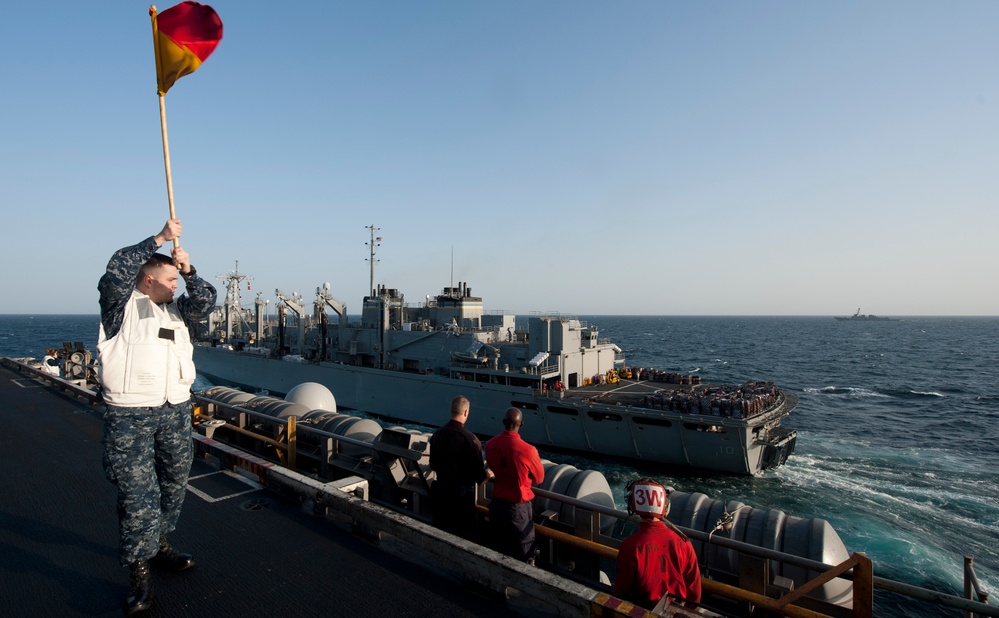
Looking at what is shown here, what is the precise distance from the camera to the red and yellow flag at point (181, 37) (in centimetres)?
404

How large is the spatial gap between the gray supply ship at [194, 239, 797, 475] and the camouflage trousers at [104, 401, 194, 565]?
19192 mm

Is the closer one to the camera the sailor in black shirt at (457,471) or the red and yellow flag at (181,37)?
the red and yellow flag at (181,37)

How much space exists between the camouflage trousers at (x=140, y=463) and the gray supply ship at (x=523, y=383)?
19.2 m

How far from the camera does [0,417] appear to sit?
1080 cm

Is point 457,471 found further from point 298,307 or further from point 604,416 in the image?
point 298,307

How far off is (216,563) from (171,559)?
0.35 m

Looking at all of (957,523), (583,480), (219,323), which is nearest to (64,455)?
(583,480)

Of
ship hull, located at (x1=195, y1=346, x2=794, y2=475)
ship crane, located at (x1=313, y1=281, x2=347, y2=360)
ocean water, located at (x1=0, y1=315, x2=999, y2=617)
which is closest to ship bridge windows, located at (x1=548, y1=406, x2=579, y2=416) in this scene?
ship hull, located at (x1=195, y1=346, x2=794, y2=475)

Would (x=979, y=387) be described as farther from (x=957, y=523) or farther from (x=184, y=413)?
(x=184, y=413)

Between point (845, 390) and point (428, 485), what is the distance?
4780 centimetres

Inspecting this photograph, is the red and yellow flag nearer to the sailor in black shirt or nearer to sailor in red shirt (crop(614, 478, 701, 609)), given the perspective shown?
the sailor in black shirt

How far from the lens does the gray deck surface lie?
365 cm

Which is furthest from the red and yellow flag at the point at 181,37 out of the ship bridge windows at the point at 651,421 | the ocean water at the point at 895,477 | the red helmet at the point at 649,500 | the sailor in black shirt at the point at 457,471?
the ship bridge windows at the point at 651,421

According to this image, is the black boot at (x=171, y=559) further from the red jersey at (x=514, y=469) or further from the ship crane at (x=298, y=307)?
the ship crane at (x=298, y=307)
